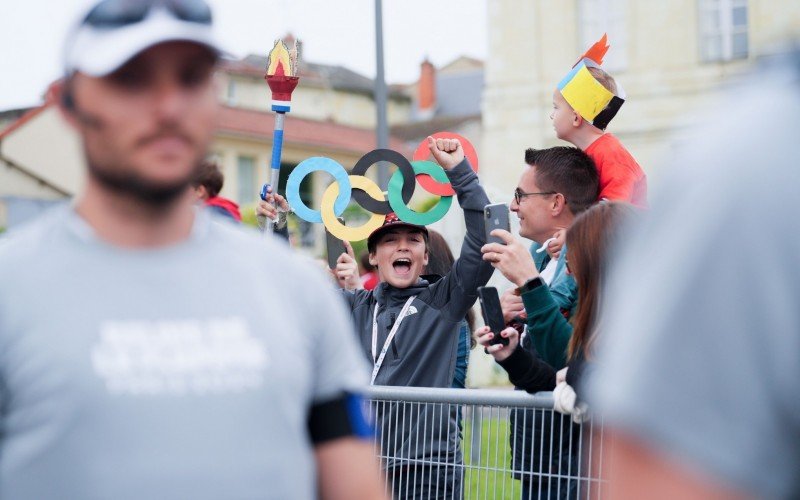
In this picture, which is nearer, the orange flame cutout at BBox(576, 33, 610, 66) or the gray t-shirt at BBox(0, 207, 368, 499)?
the gray t-shirt at BBox(0, 207, 368, 499)

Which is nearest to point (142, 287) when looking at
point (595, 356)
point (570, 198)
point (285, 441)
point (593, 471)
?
point (285, 441)

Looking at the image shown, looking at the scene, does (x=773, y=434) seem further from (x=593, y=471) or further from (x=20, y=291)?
(x=593, y=471)

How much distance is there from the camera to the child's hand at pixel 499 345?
176 inches

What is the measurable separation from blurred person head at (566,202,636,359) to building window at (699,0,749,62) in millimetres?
21587

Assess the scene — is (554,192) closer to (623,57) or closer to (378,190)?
(378,190)

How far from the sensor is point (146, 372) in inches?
75.9

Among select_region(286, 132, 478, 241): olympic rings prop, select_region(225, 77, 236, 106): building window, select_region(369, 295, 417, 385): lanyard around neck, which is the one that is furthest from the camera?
select_region(225, 77, 236, 106): building window

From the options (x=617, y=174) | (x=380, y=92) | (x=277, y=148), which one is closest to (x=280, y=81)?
(x=277, y=148)

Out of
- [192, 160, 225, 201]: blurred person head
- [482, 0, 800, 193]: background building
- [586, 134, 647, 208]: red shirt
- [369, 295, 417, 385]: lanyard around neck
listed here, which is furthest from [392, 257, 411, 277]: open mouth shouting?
[482, 0, 800, 193]: background building

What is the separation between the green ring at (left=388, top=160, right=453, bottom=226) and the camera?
559 cm

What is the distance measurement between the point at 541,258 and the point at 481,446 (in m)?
0.90

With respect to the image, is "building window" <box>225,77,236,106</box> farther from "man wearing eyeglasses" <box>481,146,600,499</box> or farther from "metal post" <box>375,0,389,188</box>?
"man wearing eyeglasses" <box>481,146,600,499</box>

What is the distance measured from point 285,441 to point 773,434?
3.25ft

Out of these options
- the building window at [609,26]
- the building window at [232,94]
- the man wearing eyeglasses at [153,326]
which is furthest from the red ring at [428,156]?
the building window at [232,94]
